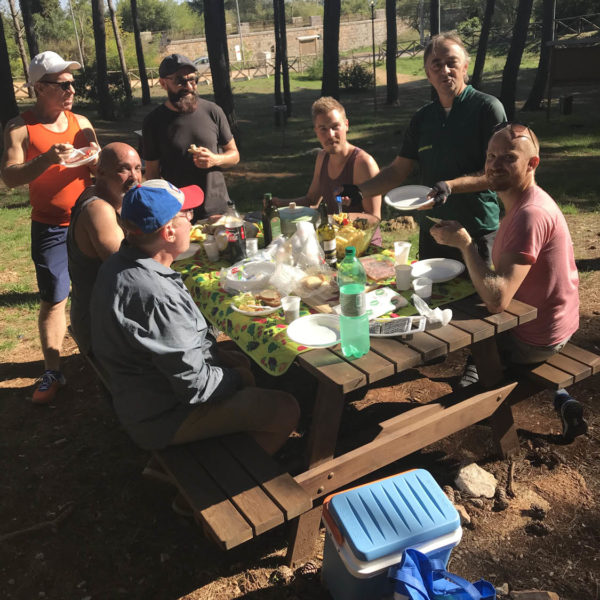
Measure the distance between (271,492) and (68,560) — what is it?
1339 millimetres

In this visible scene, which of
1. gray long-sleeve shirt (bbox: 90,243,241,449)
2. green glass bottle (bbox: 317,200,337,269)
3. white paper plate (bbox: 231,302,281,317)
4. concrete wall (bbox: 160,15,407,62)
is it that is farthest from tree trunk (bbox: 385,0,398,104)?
concrete wall (bbox: 160,15,407,62)

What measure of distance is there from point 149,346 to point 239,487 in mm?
720

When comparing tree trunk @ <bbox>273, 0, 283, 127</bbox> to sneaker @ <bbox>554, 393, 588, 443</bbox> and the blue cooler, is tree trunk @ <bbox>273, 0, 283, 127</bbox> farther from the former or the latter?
the blue cooler

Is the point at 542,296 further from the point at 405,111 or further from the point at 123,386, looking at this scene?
the point at 405,111

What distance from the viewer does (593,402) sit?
12.8 feet

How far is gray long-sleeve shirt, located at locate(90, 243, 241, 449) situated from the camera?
2488mm

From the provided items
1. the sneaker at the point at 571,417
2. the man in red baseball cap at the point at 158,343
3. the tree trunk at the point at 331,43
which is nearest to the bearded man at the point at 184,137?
the man in red baseball cap at the point at 158,343

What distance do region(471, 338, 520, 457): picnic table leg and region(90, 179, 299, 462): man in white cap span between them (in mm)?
1260

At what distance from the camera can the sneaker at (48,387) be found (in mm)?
4340

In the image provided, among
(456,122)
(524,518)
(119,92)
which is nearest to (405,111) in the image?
(119,92)

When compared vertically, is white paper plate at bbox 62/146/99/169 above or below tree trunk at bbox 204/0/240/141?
below

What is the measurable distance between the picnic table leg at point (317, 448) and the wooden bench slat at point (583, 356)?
4.83ft

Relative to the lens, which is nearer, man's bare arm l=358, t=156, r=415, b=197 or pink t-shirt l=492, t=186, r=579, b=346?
pink t-shirt l=492, t=186, r=579, b=346

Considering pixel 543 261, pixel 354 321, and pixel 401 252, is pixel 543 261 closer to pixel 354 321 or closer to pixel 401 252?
pixel 401 252
